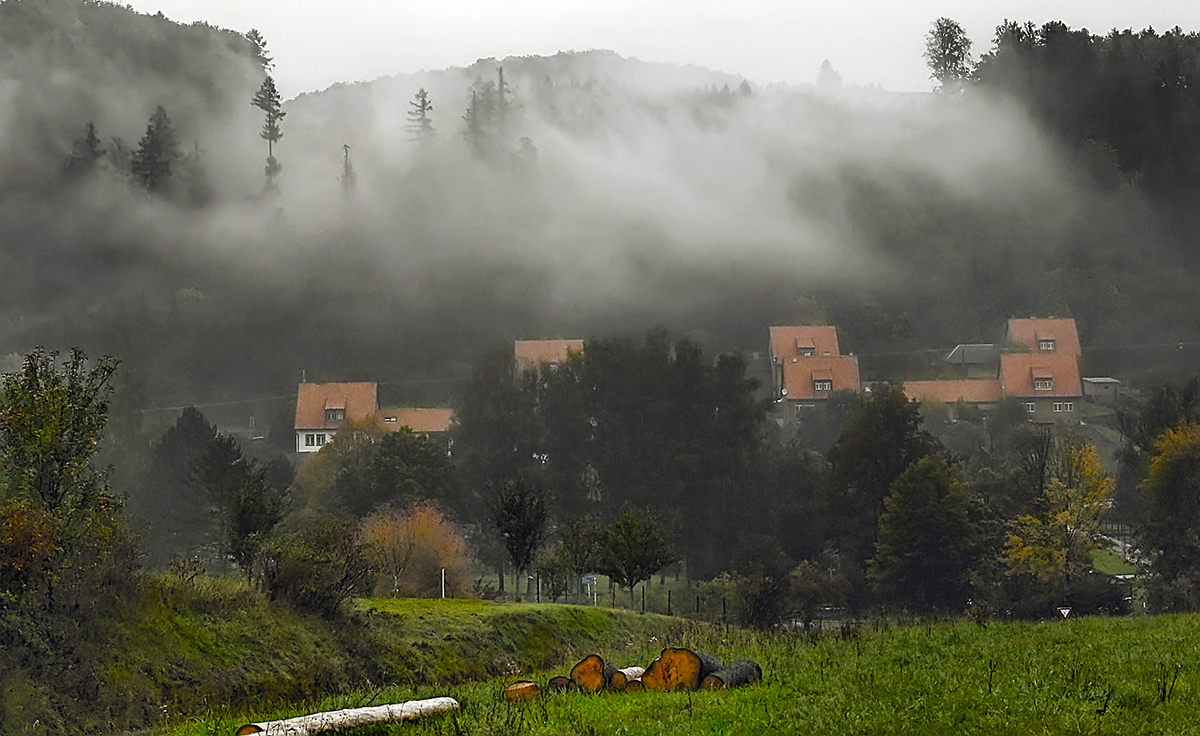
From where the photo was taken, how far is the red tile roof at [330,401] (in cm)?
15062

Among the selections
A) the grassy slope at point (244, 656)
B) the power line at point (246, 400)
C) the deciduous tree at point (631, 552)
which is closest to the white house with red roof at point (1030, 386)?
the power line at point (246, 400)

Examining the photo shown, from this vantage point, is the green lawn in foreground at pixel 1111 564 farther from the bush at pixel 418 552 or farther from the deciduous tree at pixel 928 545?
the bush at pixel 418 552

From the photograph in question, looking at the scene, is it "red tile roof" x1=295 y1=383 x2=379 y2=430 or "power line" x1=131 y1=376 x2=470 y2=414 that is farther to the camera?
"power line" x1=131 y1=376 x2=470 y2=414

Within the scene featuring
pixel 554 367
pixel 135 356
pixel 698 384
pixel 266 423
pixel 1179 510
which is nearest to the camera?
pixel 1179 510

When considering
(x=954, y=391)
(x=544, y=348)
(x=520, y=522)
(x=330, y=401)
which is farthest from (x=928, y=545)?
(x=330, y=401)

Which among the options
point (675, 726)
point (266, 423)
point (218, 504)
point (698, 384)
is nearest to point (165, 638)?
point (675, 726)

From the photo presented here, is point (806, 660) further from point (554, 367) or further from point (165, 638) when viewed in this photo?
point (554, 367)

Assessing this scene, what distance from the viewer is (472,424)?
121312mm

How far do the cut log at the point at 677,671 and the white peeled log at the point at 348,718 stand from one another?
3333 millimetres

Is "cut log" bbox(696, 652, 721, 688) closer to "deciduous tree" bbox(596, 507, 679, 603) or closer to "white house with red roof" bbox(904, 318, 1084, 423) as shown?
"deciduous tree" bbox(596, 507, 679, 603)

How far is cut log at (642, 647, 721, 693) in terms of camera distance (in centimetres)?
1789

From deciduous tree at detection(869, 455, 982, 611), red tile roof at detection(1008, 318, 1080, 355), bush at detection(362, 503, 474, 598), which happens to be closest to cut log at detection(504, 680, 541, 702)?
bush at detection(362, 503, 474, 598)

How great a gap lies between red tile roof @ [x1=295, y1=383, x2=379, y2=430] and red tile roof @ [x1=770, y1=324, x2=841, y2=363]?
63874 mm

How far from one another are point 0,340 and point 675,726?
19257cm
